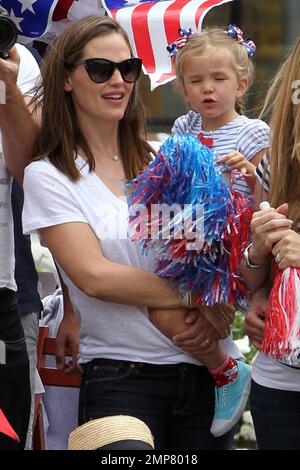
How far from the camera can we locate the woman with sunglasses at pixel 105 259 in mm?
3178

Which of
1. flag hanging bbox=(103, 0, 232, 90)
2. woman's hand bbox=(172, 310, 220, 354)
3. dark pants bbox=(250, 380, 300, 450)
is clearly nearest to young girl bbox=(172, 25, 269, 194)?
flag hanging bbox=(103, 0, 232, 90)

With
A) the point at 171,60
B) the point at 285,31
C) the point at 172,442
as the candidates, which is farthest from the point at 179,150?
the point at 285,31

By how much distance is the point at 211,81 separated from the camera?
12.6 feet

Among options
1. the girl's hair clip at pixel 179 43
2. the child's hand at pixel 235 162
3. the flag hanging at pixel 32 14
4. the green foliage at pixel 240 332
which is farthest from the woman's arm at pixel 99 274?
the green foliage at pixel 240 332

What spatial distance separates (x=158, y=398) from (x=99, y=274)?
390 millimetres

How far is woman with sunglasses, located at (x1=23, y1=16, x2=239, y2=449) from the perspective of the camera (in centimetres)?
318

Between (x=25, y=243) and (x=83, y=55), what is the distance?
2.44 feet

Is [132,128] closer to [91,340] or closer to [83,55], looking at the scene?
[83,55]

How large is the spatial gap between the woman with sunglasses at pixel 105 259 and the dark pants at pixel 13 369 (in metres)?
0.18

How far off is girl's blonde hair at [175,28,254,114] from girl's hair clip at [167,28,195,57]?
19 millimetres

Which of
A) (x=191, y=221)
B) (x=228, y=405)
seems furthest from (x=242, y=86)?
(x=228, y=405)

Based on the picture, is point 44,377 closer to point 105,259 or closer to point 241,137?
point 105,259

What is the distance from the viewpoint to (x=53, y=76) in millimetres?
3412

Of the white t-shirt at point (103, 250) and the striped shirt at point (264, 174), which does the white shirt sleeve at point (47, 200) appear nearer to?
the white t-shirt at point (103, 250)
